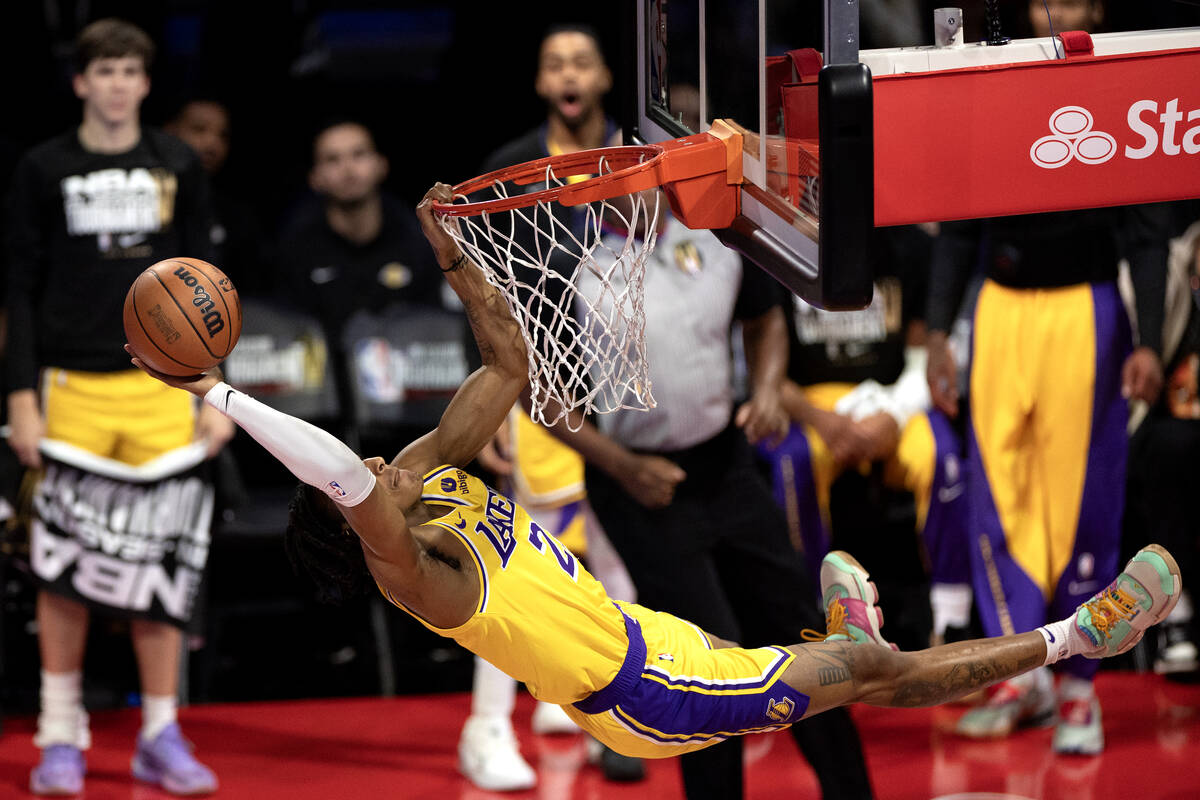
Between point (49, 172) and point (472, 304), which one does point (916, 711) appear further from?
point (49, 172)

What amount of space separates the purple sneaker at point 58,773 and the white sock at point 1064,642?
10.6 feet

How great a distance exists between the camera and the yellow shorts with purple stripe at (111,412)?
17.6 ft

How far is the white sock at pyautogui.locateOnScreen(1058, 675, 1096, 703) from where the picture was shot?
538 centimetres

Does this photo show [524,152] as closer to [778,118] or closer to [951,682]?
[778,118]

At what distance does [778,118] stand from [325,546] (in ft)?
4.74

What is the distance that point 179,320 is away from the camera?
3328 mm

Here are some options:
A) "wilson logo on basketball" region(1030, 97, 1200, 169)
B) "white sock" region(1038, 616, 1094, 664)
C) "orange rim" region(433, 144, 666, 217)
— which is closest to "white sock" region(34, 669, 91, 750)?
"orange rim" region(433, 144, 666, 217)

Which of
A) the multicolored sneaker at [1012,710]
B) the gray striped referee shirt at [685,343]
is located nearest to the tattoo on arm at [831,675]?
the gray striped referee shirt at [685,343]

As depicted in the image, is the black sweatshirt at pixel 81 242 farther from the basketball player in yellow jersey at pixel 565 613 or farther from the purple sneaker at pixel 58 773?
the basketball player in yellow jersey at pixel 565 613

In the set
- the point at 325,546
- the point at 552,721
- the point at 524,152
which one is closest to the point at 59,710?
the point at 552,721

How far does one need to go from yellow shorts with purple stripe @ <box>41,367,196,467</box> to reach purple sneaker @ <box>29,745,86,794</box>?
100cm

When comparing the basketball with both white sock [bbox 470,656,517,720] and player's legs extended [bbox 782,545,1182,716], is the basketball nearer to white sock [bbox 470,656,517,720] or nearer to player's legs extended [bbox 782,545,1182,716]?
player's legs extended [bbox 782,545,1182,716]

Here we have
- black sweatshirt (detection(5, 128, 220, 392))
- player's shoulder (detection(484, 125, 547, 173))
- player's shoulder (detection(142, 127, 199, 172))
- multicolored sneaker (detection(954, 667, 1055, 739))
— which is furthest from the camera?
multicolored sneaker (detection(954, 667, 1055, 739))

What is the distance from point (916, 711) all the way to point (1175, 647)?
1.08m
